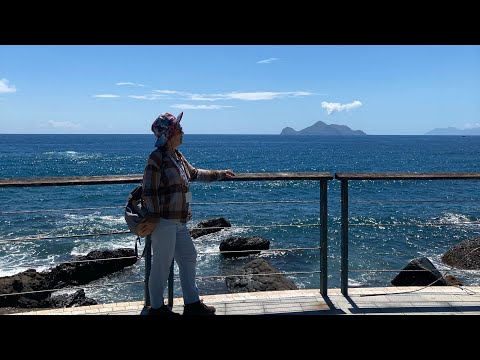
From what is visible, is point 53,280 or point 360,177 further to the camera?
point 53,280

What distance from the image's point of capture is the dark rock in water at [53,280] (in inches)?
521

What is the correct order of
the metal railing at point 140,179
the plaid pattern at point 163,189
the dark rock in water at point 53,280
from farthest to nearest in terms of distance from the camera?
the dark rock in water at point 53,280 < the metal railing at point 140,179 < the plaid pattern at point 163,189

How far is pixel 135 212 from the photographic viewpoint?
3.92 m

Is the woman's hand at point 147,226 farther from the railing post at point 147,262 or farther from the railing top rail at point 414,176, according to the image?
the railing top rail at point 414,176

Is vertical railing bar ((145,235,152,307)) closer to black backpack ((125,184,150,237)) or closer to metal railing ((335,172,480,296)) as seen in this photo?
black backpack ((125,184,150,237))

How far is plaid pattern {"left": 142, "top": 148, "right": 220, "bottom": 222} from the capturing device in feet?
12.6

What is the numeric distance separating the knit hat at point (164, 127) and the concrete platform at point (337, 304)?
1585 mm

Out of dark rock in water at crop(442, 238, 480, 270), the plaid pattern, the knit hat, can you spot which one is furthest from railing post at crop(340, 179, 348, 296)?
dark rock in water at crop(442, 238, 480, 270)

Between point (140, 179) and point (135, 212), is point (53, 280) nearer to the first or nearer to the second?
point (140, 179)

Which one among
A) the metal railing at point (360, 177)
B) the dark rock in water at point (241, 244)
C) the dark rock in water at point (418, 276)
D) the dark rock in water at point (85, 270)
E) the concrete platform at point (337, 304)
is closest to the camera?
the concrete platform at point (337, 304)

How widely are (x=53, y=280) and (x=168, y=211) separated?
13.0 metres

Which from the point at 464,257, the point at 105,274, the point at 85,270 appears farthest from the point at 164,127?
the point at 464,257

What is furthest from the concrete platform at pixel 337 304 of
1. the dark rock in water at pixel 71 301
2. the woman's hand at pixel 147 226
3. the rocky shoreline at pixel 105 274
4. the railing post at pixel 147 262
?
the dark rock in water at pixel 71 301
